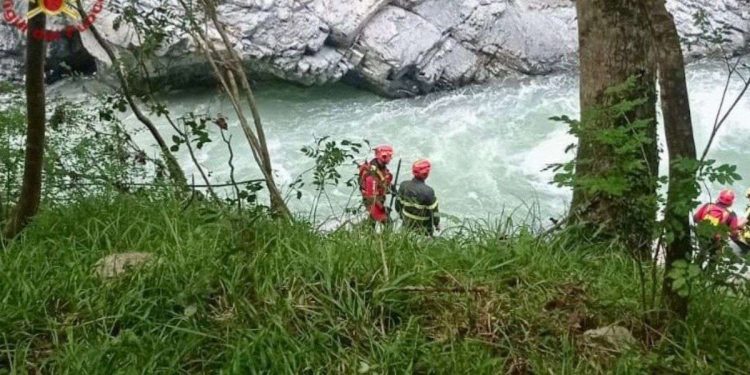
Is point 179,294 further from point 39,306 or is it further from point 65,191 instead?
point 65,191

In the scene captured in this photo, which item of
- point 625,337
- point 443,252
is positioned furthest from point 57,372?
point 625,337

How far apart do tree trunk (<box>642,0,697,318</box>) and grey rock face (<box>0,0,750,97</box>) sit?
9395 mm

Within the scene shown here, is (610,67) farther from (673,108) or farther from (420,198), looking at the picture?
(420,198)

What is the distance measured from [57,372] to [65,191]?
183 centimetres

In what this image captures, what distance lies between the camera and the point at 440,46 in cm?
1331

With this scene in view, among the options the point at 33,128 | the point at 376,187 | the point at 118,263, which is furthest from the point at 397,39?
the point at 118,263

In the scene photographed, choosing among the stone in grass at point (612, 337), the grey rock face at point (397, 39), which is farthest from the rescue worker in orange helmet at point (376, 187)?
the grey rock face at point (397, 39)

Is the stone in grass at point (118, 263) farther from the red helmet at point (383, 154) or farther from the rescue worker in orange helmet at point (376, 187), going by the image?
the red helmet at point (383, 154)

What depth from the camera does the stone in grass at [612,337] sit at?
222 centimetres

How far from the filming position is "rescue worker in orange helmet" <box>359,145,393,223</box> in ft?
11.7

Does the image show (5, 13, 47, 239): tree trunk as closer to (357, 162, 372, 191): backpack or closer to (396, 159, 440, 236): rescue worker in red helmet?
(396, 159, 440, 236): rescue worker in red helmet

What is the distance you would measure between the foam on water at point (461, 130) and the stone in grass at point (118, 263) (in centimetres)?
545

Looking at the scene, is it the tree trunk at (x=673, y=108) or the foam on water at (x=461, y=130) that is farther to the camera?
the foam on water at (x=461, y=130)

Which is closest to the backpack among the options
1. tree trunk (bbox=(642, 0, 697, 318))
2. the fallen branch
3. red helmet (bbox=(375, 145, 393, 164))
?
red helmet (bbox=(375, 145, 393, 164))
